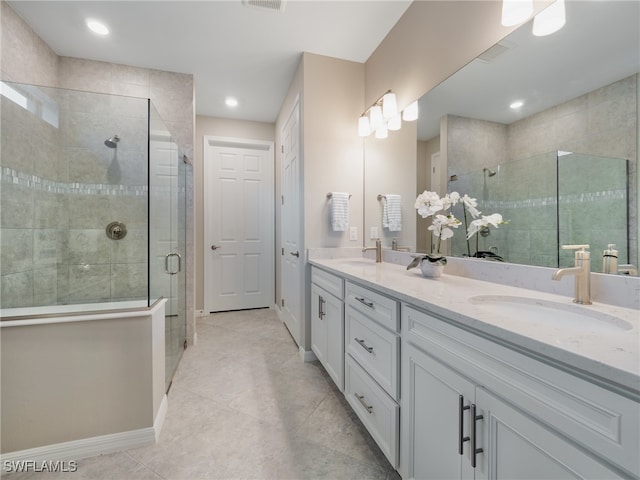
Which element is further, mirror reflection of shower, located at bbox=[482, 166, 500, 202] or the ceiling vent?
the ceiling vent

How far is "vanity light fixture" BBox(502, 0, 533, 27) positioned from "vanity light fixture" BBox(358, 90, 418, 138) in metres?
0.70

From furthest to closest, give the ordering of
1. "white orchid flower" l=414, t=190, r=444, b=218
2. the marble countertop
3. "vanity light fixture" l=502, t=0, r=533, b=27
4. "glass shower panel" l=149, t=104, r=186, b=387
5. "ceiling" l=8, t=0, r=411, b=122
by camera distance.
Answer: "ceiling" l=8, t=0, r=411, b=122, "glass shower panel" l=149, t=104, r=186, b=387, "white orchid flower" l=414, t=190, r=444, b=218, "vanity light fixture" l=502, t=0, r=533, b=27, the marble countertop

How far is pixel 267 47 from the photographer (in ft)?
7.87

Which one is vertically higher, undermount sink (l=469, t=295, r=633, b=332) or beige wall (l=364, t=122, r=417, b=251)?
beige wall (l=364, t=122, r=417, b=251)

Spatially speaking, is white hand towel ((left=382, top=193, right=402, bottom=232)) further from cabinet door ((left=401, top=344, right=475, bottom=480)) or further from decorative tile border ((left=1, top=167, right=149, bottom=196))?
decorative tile border ((left=1, top=167, right=149, bottom=196))

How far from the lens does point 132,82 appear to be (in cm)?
267

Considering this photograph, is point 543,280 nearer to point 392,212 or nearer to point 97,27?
point 392,212

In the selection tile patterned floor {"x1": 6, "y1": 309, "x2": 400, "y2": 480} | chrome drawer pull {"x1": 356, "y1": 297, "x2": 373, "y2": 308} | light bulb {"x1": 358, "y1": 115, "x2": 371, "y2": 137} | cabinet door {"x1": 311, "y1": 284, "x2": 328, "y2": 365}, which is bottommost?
tile patterned floor {"x1": 6, "y1": 309, "x2": 400, "y2": 480}

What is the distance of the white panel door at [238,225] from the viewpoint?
3.80 metres

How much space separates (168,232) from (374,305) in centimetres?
175

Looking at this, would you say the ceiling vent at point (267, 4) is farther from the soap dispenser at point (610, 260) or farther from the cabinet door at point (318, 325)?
the soap dispenser at point (610, 260)

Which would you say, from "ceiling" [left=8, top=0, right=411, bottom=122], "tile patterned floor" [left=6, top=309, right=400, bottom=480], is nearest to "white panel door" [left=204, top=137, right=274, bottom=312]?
"ceiling" [left=8, top=0, right=411, bottom=122]

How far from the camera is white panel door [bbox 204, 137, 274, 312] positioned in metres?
3.80

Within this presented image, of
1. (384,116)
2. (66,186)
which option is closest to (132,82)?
(66,186)
